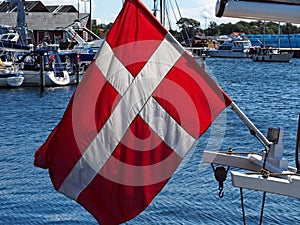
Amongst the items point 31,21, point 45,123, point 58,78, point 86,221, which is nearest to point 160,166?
point 86,221

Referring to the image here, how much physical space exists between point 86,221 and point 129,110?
696 centimetres

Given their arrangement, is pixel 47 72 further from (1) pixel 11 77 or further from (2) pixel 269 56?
(2) pixel 269 56

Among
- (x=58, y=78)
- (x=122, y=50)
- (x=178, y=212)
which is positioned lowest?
(x=58, y=78)

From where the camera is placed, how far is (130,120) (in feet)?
24.6

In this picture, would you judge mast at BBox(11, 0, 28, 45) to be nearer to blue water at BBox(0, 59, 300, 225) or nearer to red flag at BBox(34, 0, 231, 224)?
blue water at BBox(0, 59, 300, 225)

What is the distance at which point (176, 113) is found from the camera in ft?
24.5

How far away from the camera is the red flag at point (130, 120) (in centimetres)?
728

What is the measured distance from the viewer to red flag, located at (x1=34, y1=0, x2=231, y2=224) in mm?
7281

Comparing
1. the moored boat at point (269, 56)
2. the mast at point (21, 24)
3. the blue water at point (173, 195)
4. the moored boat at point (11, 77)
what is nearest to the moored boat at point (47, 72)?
the moored boat at point (11, 77)

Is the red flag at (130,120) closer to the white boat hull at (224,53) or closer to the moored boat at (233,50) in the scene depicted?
the moored boat at (233,50)

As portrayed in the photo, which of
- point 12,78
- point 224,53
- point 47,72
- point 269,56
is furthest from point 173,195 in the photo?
point 224,53

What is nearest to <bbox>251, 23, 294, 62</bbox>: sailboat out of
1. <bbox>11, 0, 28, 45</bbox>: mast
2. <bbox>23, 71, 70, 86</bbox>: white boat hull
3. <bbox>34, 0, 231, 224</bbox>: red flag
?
<bbox>11, 0, 28, 45</bbox>: mast

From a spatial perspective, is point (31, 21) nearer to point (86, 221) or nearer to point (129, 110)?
point (86, 221)

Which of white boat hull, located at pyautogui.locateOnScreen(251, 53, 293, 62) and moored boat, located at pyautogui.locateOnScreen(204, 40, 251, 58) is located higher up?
white boat hull, located at pyautogui.locateOnScreen(251, 53, 293, 62)
